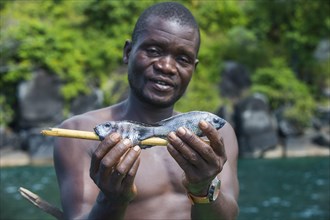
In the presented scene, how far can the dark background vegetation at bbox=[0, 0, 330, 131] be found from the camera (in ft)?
96.1

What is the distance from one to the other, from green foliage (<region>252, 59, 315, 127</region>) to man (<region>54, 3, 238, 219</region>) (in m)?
25.7

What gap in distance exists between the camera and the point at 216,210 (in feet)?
8.69


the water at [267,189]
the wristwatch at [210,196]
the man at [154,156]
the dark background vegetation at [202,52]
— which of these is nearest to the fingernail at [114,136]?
the man at [154,156]

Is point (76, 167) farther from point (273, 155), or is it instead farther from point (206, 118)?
point (273, 155)

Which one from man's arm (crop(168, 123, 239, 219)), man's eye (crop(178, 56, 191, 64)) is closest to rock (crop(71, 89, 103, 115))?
man's eye (crop(178, 56, 191, 64))

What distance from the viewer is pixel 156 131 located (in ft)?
7.65

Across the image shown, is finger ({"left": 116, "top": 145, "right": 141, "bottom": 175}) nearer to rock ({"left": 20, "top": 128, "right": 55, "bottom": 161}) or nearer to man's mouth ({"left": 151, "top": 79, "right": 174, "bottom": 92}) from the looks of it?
man's mouth ({"left": 151, "top": 79, "right": 174, "bottom": 92})

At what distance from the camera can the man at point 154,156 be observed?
2295 mm

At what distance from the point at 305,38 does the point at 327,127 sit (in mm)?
4078

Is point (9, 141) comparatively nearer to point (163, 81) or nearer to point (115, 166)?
point (163, 81)

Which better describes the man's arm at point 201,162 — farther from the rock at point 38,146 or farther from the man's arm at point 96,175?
the rock at point 38,146

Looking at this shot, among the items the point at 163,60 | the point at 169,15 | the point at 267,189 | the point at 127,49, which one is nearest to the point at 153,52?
the point at 163,60

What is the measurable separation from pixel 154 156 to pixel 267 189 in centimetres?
1272

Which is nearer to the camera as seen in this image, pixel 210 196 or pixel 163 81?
pixel 210 196
